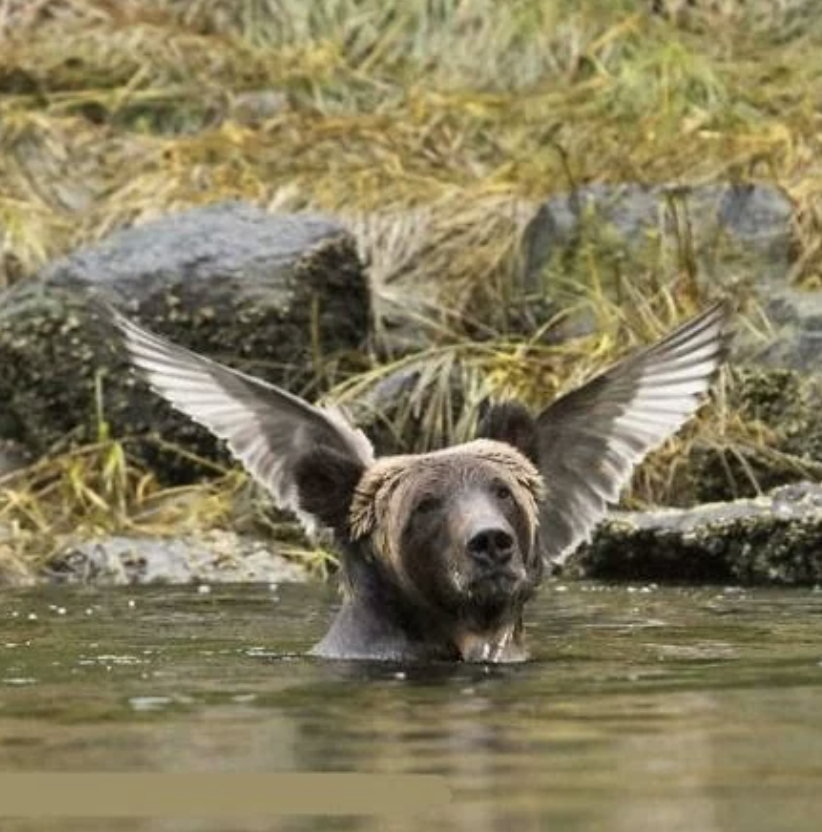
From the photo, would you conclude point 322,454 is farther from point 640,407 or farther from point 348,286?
point 348,286

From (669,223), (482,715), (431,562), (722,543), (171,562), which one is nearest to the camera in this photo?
(482,715)

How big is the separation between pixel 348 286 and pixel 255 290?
0.56 m

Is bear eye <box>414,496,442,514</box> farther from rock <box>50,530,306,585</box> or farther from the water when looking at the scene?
rock <box>50,530,306,585</box>

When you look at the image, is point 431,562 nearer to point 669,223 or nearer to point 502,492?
point 502,492

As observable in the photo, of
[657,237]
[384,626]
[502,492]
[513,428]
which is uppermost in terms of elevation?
[657,237]

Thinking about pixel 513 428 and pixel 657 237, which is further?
pixel 657 237

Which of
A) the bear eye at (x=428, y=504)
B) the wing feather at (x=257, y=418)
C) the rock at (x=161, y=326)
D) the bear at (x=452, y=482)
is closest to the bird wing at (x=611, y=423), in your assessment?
the bear at (x=452, y=482)

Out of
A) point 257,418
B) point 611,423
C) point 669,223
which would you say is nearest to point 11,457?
point 669,223

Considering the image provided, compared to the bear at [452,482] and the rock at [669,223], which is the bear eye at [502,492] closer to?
the bear at [452,482]

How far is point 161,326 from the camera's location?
14.5 m

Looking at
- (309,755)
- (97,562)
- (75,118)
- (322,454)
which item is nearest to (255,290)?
(97,562)

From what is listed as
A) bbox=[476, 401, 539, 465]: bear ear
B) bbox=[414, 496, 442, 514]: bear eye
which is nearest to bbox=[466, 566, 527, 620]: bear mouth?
bbox=[414, 496, 442, 514]: bear eye

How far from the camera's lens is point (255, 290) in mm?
14562

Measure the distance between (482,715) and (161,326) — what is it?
816 cm
